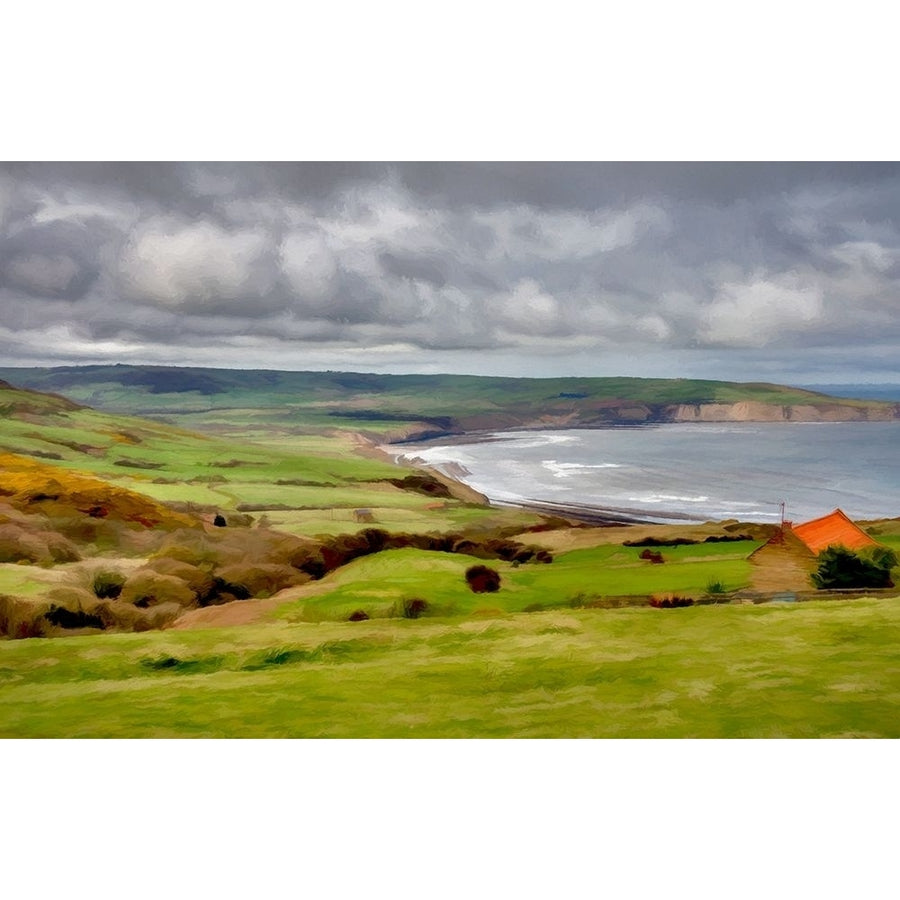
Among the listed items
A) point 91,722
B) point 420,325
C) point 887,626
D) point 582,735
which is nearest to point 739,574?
point 887,626

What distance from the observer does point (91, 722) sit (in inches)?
157

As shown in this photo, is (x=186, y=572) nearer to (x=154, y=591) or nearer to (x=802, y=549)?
(x=154, y=591)

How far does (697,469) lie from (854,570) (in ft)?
3.63

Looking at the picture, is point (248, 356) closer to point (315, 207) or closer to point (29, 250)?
point (315, 207)

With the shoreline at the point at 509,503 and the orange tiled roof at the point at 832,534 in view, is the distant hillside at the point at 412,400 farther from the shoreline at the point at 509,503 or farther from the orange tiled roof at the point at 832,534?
the orange tiled roof at the point at 832,534

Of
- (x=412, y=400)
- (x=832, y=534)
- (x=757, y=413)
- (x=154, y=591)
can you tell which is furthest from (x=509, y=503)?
(x=154, y=591)

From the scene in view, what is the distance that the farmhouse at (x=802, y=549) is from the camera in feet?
14.2

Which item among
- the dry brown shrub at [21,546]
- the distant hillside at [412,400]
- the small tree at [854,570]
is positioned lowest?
the small tree at [854,570]

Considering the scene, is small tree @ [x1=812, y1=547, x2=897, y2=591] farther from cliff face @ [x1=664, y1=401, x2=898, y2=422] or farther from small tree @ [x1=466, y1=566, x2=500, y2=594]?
small tree @ [x1=466, y1=566, x2=500, y2=594]

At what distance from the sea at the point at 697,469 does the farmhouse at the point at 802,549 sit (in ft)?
0.25

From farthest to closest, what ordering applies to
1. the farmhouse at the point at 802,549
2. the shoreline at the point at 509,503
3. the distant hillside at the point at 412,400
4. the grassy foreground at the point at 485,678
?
the distant hillside at the point at 412,400
the shoreline at the point at 509,503
the farmhouse at the point at 802,549
the grassy foreground at the point at 485,678

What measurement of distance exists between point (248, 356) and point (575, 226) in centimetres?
239

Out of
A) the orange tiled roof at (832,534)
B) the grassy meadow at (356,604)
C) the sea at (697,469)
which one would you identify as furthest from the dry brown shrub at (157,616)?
the orange tiled roof at (832,534)

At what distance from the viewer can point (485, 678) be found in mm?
4094
